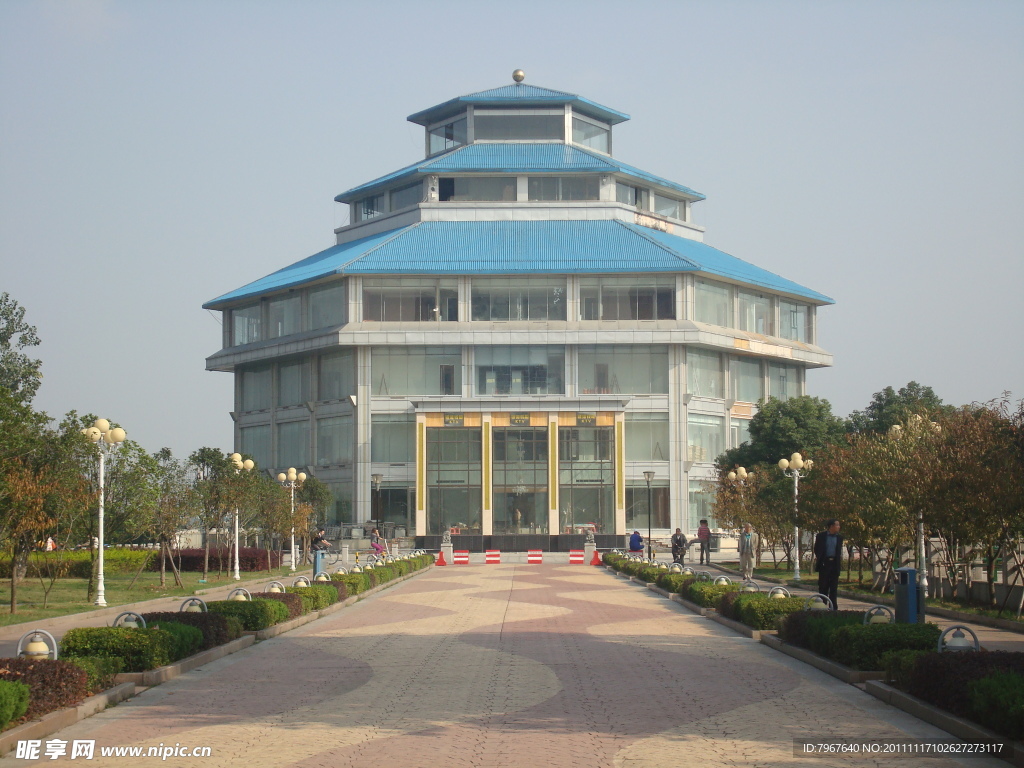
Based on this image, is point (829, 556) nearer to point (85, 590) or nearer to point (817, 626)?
point (817, 626)

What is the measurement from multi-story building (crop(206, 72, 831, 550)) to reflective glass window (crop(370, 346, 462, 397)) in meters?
0.11

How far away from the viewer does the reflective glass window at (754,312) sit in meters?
81.0

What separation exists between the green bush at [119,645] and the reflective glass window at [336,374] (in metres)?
61.5

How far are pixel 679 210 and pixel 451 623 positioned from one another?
68174 millimetres

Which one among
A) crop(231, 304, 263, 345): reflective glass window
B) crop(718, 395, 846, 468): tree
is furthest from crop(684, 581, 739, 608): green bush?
crop(231, 304, 263, 345): reflective glass window

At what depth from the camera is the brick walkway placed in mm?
11016

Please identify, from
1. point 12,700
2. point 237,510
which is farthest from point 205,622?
point 237,510

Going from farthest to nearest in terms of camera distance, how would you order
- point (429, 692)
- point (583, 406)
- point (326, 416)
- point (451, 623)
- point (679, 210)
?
point (679, 210)
point (326, 416)
point (583, 406)
point (451, 623)
point (429, 692)

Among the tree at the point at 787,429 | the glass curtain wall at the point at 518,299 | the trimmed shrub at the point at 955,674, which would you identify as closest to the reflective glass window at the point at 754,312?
the tree at the point at 787,429

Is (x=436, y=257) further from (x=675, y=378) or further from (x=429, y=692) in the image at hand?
(x=429, y=692)

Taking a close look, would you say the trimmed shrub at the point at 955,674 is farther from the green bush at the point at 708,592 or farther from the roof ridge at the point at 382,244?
the roof ridge at the point at 382,244

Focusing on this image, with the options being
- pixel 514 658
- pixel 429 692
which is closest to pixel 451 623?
pixel 514 658

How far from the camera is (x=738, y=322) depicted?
80.2 metres

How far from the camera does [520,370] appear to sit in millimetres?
76312
